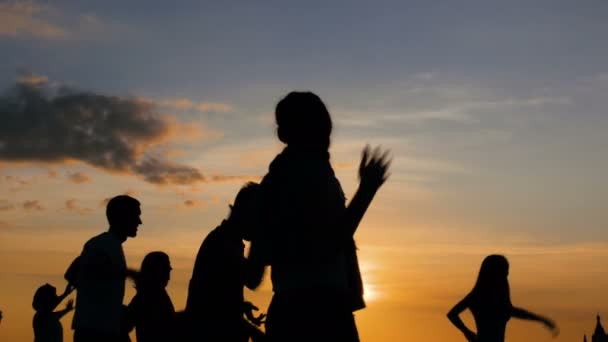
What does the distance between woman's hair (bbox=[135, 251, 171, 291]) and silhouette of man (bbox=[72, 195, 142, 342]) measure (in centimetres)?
72

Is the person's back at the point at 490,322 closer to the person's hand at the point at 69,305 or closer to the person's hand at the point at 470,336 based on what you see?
the person's hand at the point at 470,336

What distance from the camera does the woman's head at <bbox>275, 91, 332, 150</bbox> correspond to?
498cm

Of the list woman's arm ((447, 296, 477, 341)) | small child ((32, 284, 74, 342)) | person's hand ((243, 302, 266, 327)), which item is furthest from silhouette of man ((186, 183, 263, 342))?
small child ((32, 284, 74, 342))

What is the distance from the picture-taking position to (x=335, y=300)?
476cm

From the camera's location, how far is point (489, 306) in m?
11.6

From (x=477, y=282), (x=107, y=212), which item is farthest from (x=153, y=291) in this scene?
(x=477, y=282)

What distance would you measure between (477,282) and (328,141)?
291 inches

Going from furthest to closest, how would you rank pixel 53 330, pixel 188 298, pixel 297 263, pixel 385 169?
pixel 53 330
pixel 188 298
pixel 297 263
pixel 385 169

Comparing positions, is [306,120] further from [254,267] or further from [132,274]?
[132,274]

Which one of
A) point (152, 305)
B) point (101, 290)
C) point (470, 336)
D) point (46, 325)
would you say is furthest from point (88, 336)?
point (46, 325)

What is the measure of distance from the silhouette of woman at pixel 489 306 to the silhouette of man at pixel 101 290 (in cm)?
432

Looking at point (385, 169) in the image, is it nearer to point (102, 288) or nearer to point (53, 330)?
point (102, 288)

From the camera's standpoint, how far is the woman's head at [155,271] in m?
10.5

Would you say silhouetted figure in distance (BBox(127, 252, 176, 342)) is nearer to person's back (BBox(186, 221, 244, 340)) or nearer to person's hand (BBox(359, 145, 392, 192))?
person's back (BBox(186, 221, 244, 340))
